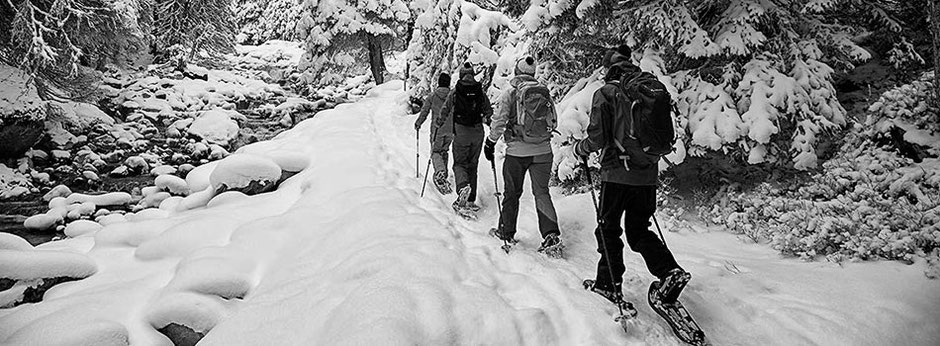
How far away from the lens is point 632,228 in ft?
11.8

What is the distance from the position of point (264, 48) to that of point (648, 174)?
46834 millimetres

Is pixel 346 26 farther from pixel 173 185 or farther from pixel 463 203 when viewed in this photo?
pixel 463 203

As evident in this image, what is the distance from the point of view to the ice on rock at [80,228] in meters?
7.38

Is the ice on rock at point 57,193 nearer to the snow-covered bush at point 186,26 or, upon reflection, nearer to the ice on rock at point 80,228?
the ice on rock at point 80,228

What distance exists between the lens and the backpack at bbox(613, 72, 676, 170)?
3.33 m

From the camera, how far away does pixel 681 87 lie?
6371mm

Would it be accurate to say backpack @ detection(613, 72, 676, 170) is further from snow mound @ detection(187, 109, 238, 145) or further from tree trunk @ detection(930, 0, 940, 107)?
snow mound @ detection(187, 109, 238, 145)

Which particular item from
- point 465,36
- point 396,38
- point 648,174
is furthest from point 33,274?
point 396,38

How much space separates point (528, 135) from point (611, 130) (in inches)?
55.8

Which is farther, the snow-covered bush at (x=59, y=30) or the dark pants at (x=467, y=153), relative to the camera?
the snow-covered bush at (x=59, y=30)

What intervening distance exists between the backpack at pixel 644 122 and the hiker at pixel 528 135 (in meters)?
1.45

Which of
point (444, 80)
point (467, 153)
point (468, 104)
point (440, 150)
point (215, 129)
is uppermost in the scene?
point (444, 80)

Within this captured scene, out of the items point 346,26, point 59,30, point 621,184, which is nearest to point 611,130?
point 621,184

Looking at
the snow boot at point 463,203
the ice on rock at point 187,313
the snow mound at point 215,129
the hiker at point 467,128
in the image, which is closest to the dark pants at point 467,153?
the hiker at point 467,128
